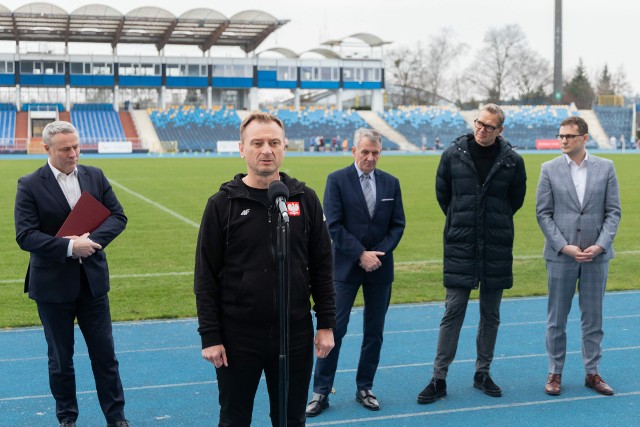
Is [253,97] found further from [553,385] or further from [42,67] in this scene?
[553,385]

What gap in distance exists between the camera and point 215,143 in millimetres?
61125

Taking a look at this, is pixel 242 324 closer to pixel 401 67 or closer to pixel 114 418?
pixel 114 418

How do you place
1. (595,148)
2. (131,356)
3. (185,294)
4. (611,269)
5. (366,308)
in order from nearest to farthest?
(366,308)
(131,356)
(185,294)
(611,269)
(595,148)

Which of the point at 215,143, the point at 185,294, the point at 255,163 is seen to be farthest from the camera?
the point at 215,143

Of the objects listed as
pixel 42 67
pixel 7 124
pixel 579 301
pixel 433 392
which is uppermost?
pixel 42 67

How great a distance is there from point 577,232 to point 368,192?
160 cm

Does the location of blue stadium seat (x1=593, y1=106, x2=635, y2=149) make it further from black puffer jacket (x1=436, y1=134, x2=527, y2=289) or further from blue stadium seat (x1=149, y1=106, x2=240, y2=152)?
black puffer jacket (x1=436, y1=134, x2=527, y2=289)

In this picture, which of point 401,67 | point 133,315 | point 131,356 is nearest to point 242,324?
point 131,356

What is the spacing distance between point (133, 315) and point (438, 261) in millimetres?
5340

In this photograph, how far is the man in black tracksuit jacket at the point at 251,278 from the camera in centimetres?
383

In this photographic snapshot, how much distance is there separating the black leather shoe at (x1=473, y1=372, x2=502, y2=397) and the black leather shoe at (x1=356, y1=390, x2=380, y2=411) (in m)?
0.85

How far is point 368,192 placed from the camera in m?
5.96

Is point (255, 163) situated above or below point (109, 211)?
above

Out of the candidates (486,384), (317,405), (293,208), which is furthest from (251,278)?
(486,384)
